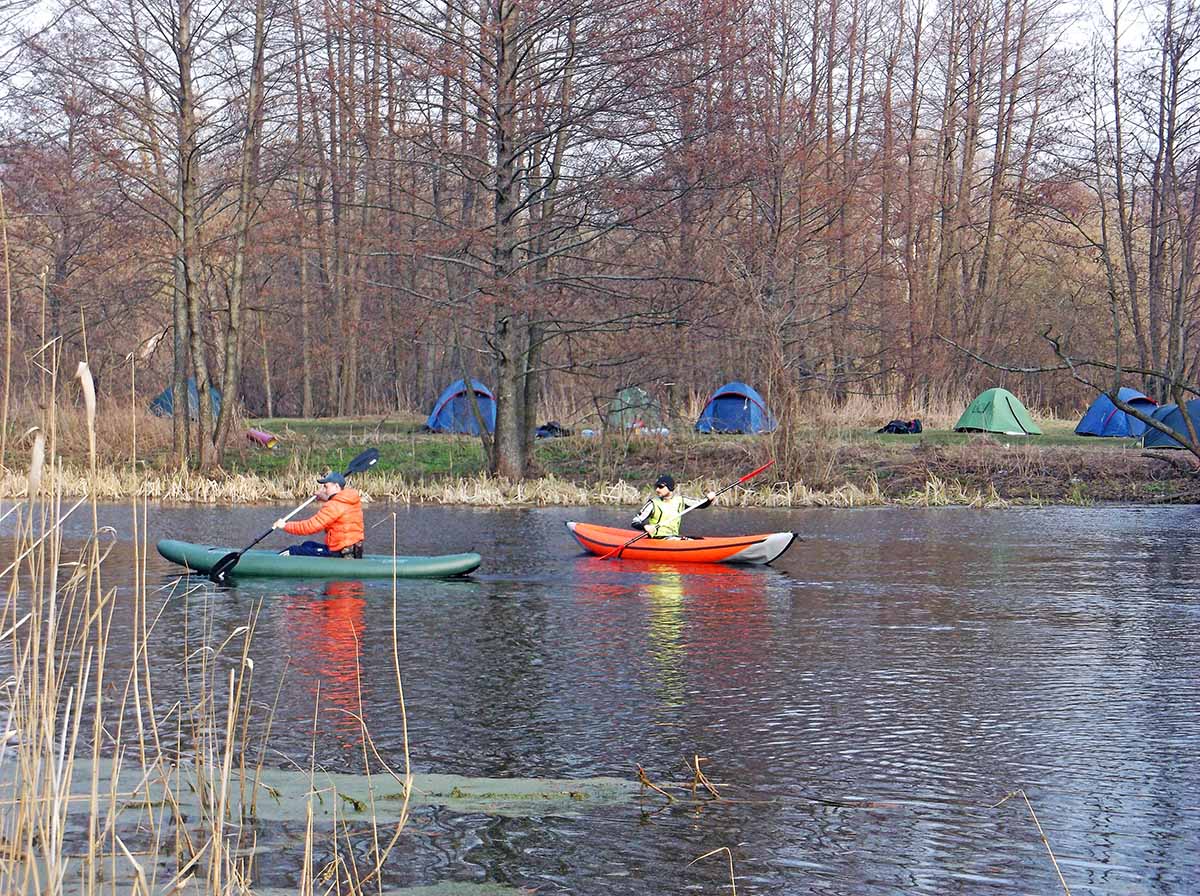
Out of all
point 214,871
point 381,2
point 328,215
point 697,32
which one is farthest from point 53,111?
point 214,871

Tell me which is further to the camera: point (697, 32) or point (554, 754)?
point (697, 32)

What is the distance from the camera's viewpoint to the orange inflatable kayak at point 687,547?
52.3ft

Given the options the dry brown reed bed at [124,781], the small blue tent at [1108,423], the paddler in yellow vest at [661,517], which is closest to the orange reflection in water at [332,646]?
the dry brown reed bed at [124,781]

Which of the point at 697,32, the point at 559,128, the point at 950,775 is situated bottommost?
the point at 950,775

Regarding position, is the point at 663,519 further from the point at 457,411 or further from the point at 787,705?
the point at 457,411

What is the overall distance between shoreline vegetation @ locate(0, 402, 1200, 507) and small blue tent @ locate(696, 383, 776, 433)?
2.02 m

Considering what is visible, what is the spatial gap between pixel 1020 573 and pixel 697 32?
40.5 feet

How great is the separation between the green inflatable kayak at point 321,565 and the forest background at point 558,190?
200 inches

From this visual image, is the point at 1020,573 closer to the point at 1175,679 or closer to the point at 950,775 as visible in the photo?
the point at 1175,679

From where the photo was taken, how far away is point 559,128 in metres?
23.4

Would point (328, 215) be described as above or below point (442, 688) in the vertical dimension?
above

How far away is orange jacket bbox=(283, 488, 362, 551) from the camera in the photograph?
49.3 ft

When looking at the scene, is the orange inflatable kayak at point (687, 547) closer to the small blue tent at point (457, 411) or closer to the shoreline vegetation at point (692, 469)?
the shoreline vegetation at point (692, 469)

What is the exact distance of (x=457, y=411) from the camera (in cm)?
3350
